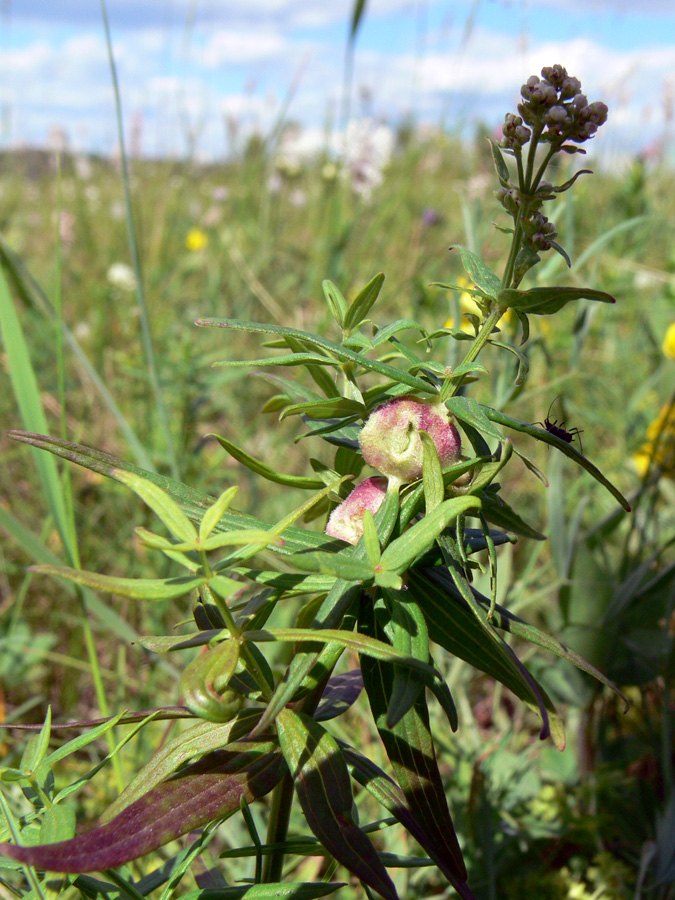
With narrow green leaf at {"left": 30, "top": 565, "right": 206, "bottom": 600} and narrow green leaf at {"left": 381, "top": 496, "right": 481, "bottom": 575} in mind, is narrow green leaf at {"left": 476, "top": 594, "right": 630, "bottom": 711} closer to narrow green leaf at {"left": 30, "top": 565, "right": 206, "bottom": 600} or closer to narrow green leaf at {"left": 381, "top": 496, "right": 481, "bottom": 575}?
narrow green leaf at {"left": 381, "top": 496, "right": 481, "bottom": 575}

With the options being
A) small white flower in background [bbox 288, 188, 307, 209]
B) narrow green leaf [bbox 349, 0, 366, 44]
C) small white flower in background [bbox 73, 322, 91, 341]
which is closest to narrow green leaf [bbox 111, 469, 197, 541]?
narrow green leaf [bbox 349, 0, 366, 44]

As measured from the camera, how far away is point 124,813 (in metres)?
0.46

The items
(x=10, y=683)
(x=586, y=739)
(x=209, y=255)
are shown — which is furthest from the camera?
(x=209, y=255)

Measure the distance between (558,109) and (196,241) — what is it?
347cm

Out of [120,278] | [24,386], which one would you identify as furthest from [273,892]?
[120,278]

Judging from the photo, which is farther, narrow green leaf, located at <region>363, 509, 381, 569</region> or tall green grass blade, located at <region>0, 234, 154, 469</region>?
tall green grass blade, located at <region>0, 234, 154, 469</region>

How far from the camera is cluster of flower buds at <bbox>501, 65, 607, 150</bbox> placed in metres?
0.48

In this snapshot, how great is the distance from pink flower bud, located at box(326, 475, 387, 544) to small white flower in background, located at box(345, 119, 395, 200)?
2.60 meters

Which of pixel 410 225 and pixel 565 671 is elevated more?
pixel 410 225

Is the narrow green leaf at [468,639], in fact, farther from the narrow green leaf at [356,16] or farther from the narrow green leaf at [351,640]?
the narrow green leaf at [356,16]

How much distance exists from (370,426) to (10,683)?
4.01 ft

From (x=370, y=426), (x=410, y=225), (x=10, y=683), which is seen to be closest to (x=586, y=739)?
(x=370, y=426)

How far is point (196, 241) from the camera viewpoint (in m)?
3.73

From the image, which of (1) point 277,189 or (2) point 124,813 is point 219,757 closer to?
(2) point 124,813
